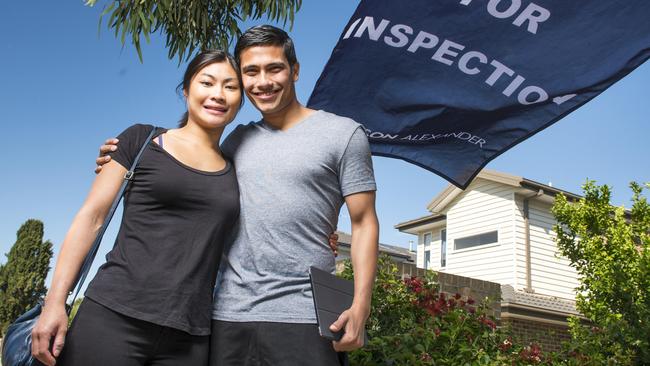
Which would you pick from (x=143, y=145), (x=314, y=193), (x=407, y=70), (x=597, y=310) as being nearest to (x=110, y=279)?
(x=143, y=145)

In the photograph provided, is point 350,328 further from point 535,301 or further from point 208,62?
point 535,301

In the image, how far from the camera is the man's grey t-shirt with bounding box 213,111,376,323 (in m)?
2.31

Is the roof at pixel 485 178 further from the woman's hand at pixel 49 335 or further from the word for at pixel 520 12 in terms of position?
the woman's hand at pixel 49 335

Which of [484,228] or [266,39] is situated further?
[484,228]

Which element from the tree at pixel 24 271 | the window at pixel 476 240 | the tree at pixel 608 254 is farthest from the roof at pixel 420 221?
the tree at pixel 24 271

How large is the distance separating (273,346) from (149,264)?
1.72 feet

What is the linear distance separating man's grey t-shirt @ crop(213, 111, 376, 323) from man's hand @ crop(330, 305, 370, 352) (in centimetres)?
12

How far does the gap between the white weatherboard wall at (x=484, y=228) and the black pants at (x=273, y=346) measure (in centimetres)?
1835

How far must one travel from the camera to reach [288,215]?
2355 millimetres

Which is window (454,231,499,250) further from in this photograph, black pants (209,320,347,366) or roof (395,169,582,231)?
black pants (209,320,347,366)

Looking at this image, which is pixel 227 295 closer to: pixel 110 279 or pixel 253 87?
pixel 110 279

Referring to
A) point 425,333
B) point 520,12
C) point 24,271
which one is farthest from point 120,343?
point 24,271

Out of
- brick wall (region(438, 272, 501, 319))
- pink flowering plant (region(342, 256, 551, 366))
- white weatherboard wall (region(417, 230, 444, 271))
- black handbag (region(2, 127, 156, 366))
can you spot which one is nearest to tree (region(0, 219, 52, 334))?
white weatherboard wall (region(417, 230, 444, 271))

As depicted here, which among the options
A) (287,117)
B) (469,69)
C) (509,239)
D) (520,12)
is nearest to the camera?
(287,117)
